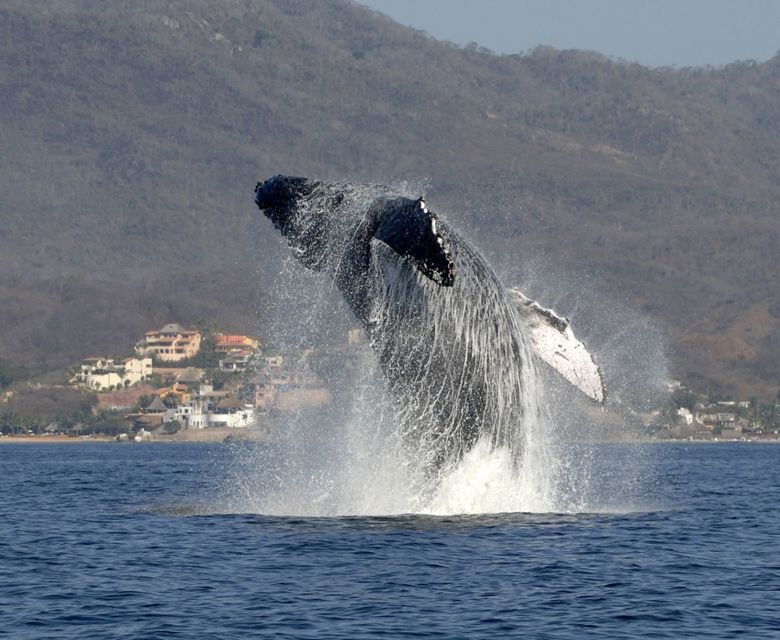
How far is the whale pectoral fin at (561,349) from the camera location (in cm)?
2712

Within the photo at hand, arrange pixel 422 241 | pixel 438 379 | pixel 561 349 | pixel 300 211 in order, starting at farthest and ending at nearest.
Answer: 1. pixel 561 349
2. pixel 438 379
3. pixel 300 211
4. pixel 422 241

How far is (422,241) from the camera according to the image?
2181 cm

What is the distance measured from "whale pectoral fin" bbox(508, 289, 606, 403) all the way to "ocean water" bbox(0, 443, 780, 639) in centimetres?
262

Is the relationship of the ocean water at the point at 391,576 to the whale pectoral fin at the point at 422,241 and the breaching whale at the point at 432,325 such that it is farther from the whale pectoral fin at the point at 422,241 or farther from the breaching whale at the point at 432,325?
the whale pectoral fin at the point at 422,241

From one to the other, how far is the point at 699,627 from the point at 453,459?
25.0 ft

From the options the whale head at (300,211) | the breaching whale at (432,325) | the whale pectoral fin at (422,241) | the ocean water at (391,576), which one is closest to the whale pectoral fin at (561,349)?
the breaching whale at (432,325)

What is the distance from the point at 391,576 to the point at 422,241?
16.1ft

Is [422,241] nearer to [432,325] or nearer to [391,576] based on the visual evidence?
[432,325]

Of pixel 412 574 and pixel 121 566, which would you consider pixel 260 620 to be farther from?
pixel 121 566

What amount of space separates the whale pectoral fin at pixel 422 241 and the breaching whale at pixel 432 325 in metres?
1.95

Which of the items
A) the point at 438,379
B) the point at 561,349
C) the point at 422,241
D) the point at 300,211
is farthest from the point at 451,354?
the point at 422,241

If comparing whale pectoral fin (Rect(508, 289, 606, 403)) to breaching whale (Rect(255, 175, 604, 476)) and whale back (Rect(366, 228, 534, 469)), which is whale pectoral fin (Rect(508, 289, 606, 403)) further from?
whale back (Rect(366, 228, 534, 469))

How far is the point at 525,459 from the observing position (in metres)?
28.0

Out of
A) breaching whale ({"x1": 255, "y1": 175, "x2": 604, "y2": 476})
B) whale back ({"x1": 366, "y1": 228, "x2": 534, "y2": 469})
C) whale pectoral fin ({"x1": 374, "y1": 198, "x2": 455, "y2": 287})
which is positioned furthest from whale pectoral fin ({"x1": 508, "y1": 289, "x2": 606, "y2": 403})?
whale pectoral fin ({"x1": 374, "y1": 198, "x2": 455, "y2": 287})
